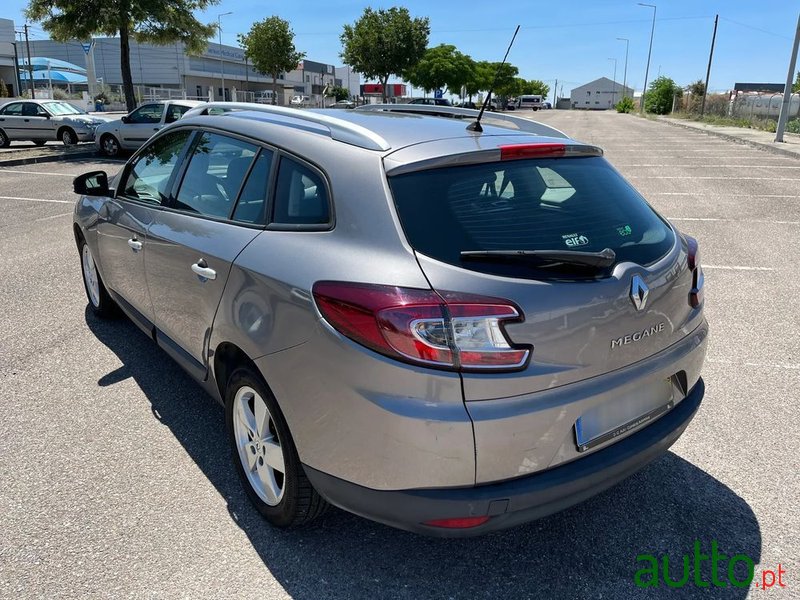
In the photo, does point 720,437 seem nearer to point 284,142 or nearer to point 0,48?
point 284,142

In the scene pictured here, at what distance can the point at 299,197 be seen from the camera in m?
2.59

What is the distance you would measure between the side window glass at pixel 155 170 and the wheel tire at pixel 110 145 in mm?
15252

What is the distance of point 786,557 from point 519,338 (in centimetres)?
153

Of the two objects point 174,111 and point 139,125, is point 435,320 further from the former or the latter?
point 139,125

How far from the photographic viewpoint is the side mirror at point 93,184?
431 cm

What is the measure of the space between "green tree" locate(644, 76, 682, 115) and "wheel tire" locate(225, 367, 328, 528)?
251ft

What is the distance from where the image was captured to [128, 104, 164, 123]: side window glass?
17.2 metres

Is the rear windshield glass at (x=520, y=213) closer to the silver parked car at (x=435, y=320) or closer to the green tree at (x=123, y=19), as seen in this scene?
Result: the silver parked car at (x=435, y=320)

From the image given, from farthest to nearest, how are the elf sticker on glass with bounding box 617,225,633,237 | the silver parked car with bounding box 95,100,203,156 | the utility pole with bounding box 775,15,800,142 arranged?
the utility pole with bounding box 775,15,800,142 < the silver parked car with bounding box 95,100,203,156 < the elf sticker on glass with bounding box 617,225,633,237

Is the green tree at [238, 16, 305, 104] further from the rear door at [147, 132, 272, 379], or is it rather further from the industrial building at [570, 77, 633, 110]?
the industrial building at [570, 77, 633, 110]

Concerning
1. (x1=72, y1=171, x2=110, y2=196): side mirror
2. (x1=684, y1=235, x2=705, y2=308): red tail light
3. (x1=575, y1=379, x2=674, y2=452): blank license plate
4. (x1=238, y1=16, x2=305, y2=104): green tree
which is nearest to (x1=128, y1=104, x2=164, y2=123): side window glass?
(x1=72, y1=171, x2=110, y2=196): side mirror

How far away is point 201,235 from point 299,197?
2.23ft

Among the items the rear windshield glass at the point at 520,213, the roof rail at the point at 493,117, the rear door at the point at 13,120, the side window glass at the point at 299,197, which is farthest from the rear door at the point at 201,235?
the rear door at the point at 13,120

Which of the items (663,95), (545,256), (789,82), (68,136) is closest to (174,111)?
(68,136)
